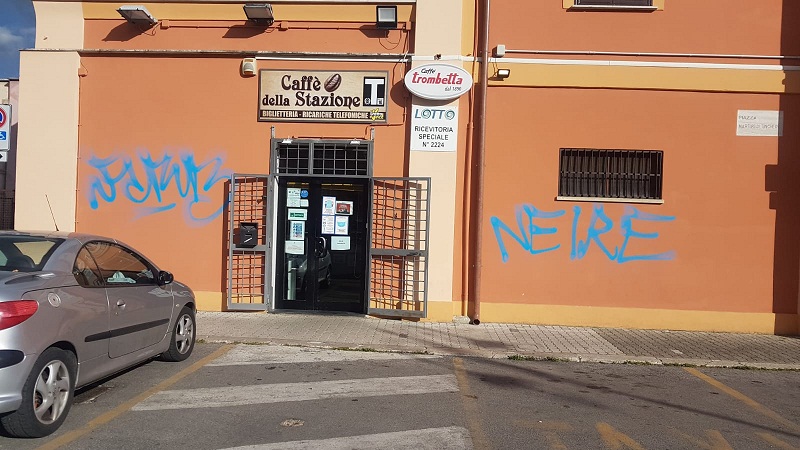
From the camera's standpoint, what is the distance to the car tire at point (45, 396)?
4.63 m

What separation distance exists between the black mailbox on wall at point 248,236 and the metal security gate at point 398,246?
1.87m

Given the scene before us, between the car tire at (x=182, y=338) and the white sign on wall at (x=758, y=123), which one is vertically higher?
the white sign on wall at (x=758, y=123)

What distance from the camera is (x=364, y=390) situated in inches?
254

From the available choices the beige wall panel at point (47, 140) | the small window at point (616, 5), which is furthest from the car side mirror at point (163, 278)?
the small window at point (616, 5)

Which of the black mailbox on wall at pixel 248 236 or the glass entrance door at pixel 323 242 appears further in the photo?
the glass entrance door at pixel 323 242

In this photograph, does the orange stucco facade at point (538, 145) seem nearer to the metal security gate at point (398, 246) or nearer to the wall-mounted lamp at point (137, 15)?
the metal security gate at point (398, 246)

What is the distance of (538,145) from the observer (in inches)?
409

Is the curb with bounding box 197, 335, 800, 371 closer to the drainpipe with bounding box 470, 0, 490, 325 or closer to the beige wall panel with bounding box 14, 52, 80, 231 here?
the drainpipe with bounding box 470, 0, 490, 325

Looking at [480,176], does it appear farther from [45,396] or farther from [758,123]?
[45,396]

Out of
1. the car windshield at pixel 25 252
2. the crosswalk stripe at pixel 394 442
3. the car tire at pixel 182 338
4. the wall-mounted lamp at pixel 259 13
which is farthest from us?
the wall-mounted lamp at pixel 259 13

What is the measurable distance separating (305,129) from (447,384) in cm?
544

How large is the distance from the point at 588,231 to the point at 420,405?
17.8ft

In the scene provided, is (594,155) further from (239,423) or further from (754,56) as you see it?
(239,423)

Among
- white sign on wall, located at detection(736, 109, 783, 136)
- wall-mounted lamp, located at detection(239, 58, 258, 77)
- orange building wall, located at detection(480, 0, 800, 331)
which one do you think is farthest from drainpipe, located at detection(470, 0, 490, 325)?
white sign on wall, located at detection(736, 109, 783, 136)
